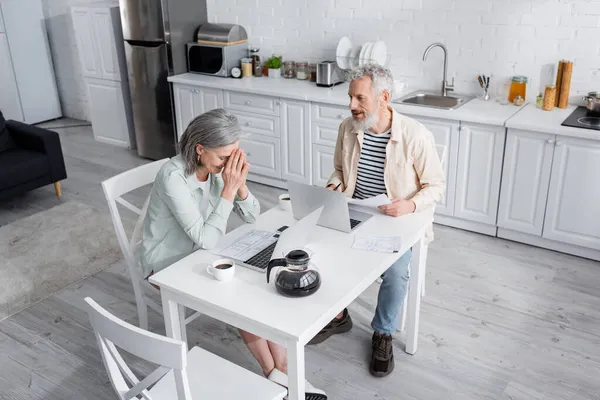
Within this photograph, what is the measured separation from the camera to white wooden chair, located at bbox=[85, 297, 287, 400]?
1.52 metres

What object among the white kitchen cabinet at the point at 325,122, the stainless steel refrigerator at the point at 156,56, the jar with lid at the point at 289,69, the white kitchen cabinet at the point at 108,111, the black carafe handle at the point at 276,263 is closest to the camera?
the black carafe handle at the point at 276,263

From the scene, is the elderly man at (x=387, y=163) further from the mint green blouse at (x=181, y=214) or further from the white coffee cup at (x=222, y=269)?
the white coffee cup at (x=222, y=269)

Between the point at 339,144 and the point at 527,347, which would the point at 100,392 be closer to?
the point at 339,144

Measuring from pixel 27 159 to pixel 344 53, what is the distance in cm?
251

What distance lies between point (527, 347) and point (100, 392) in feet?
6.40

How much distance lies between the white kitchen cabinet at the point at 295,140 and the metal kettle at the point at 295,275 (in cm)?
251

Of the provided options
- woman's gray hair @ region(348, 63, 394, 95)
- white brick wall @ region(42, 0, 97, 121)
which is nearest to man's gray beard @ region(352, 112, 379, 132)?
woman's gray hair @ region(348, 63, 394, 95)

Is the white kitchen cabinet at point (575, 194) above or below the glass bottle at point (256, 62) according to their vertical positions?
below

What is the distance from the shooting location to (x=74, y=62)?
6660 mm

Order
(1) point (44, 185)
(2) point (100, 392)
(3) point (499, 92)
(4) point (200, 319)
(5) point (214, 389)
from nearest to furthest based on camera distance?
(5) point (214, 389), (2) point (100, 392), (4) point (200, 319), (3) point (499, 92), (1) point (44, 185)

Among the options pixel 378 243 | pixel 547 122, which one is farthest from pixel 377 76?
pixel 547 122

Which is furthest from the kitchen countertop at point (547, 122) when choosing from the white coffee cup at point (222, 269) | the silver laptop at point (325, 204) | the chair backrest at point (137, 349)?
the chair backrest at point (137, 349)

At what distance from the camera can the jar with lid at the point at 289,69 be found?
492cm

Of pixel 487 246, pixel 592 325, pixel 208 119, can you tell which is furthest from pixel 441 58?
pixel 208 119
